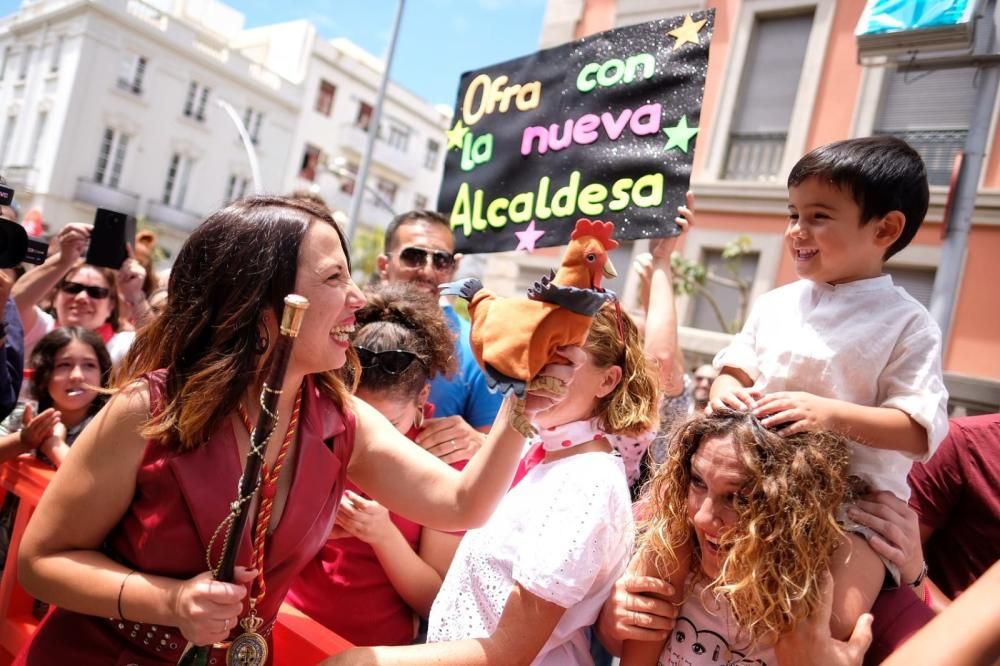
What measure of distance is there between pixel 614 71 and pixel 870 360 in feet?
5.67

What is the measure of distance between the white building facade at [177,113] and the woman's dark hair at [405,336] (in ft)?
65.8

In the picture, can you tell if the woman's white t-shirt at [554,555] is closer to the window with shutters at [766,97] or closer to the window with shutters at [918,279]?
the window with shutters at [918,279]

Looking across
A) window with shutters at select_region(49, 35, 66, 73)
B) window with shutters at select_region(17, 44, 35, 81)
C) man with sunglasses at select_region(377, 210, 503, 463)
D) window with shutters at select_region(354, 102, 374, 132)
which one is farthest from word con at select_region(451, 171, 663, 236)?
window with shutters at select_region(354, 102, 374, 132)

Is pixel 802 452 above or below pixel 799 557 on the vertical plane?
above

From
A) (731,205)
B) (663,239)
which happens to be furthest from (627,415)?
(731,205)

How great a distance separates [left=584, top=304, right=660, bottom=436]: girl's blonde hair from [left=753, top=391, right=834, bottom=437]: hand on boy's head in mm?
325

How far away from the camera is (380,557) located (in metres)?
2.06

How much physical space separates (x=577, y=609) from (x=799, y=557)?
490 mm

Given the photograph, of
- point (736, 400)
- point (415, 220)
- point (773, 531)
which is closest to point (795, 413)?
point (736, 400)

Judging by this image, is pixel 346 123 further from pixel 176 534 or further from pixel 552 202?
pixel 176 534

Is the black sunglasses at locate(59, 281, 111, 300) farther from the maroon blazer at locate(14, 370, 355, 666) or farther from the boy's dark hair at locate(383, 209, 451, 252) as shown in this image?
the maroon blazer at locate(14, 370, 355, 666)

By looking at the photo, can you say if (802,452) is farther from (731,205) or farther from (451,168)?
(731,205)

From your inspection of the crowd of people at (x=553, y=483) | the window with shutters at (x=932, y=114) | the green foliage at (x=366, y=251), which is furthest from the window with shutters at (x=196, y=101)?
the crowd of people at (x=553, y=483)

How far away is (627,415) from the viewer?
1883 mm
